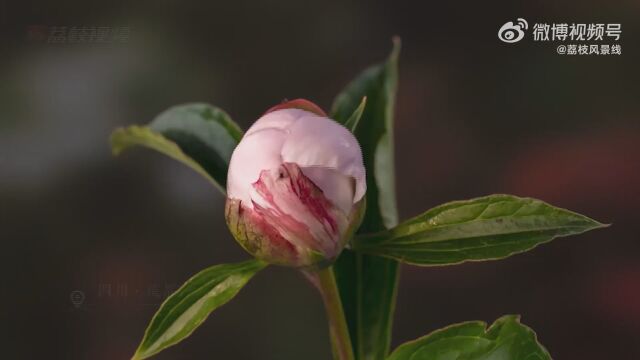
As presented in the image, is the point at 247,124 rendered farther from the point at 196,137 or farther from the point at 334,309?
the point at 334,309

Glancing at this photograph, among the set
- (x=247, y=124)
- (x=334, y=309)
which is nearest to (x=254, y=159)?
(x=334, y=309)

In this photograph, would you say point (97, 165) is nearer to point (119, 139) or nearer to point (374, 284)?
point (119, 139)

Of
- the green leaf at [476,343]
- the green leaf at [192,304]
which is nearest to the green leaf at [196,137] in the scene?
the green leaf at [192,304]

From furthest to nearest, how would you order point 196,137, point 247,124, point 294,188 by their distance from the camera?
1. point 247,124
2. point 196,137
3. point 294,188

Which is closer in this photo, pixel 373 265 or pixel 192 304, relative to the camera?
pixel 192 304

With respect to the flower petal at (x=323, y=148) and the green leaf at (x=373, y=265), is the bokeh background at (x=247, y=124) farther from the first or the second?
the flower petal at (x=323, y=148)

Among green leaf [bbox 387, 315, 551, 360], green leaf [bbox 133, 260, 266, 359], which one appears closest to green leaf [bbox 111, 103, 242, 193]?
green leaf [bbox 133, 260, 266, 359]

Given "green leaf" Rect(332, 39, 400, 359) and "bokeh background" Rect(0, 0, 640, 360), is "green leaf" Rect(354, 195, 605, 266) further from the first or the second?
"bokeh background" Rect(0, 0, 640, 360)
